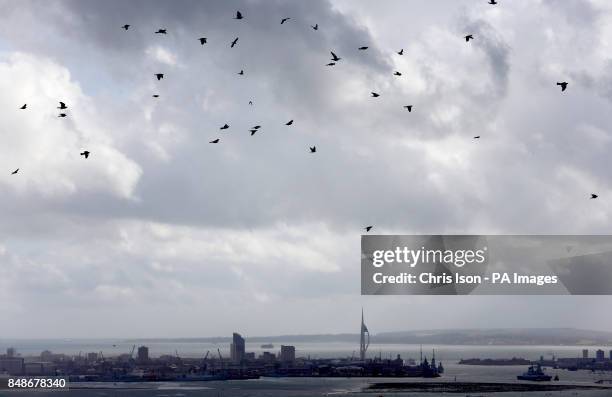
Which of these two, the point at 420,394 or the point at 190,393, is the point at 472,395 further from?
the point at 190,393

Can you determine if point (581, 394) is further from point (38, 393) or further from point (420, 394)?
point (38, 393)

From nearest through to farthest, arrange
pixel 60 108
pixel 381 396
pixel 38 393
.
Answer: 1. pixel 60 108
2. pixel 381 396
3. pixel 38 393

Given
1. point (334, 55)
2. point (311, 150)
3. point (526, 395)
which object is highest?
point (334, 55)

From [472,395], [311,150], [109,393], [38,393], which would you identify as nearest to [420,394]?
[472,395]

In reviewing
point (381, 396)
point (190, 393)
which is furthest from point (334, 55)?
point (190, 393)

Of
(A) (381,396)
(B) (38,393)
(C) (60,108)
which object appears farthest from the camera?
(B) (38,393)

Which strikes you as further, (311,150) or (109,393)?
(109,393)

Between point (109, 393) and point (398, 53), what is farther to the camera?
point (109, 393)

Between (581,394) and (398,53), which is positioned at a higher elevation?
(398,53)

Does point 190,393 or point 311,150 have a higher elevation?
point 311,150
